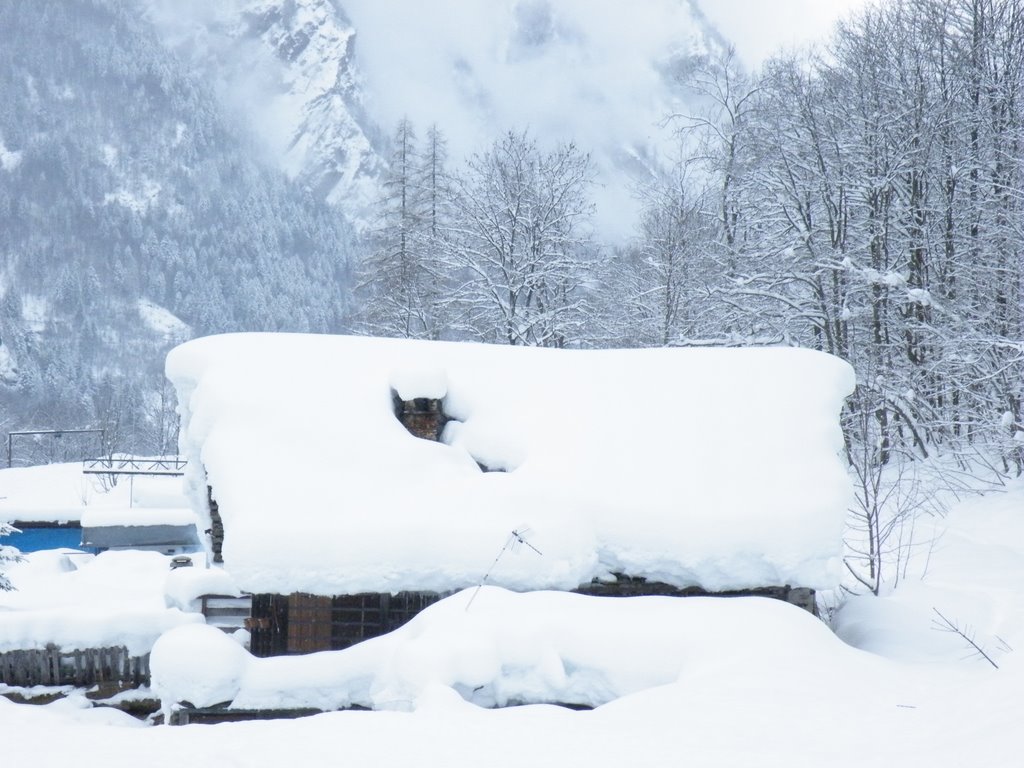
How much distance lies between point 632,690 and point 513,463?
3.84 meters

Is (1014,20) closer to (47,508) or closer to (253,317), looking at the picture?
(47,508)

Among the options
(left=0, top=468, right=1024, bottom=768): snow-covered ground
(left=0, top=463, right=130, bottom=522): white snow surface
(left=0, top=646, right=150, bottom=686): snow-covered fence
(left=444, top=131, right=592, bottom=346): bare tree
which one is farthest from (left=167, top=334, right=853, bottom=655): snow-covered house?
(left=0, top=463, right=130, bottom=522): white snow surface

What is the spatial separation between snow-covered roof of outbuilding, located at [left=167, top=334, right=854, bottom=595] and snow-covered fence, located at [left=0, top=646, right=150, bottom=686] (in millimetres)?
2699

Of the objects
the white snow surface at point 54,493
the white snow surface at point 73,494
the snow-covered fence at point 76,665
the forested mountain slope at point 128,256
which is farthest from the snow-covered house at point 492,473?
the forested mountain slope at point 128,256

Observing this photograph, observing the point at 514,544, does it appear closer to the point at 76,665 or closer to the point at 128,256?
the point at 76,665

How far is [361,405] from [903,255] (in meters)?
15.3

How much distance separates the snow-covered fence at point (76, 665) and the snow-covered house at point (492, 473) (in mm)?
2717

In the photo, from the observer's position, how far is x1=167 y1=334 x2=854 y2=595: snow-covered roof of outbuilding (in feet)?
32.0

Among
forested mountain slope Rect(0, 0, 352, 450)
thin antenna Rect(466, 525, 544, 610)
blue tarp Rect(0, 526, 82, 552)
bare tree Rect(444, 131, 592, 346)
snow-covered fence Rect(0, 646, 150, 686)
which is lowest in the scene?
blue tarp Rect(0, 526, 82, 552)

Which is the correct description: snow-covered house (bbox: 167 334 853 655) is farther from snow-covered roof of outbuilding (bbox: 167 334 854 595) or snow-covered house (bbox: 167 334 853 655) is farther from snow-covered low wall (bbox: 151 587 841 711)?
snow-covered low wall (bbox: 151 587 841 711)

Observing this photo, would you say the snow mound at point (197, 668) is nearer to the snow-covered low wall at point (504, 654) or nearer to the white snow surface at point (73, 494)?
the snow-covered low wall at point (504, 654)

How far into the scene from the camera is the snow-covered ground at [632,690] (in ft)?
18.2

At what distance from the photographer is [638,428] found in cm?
1161

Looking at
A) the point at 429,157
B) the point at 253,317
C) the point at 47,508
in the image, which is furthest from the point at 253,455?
the point at 253,317
